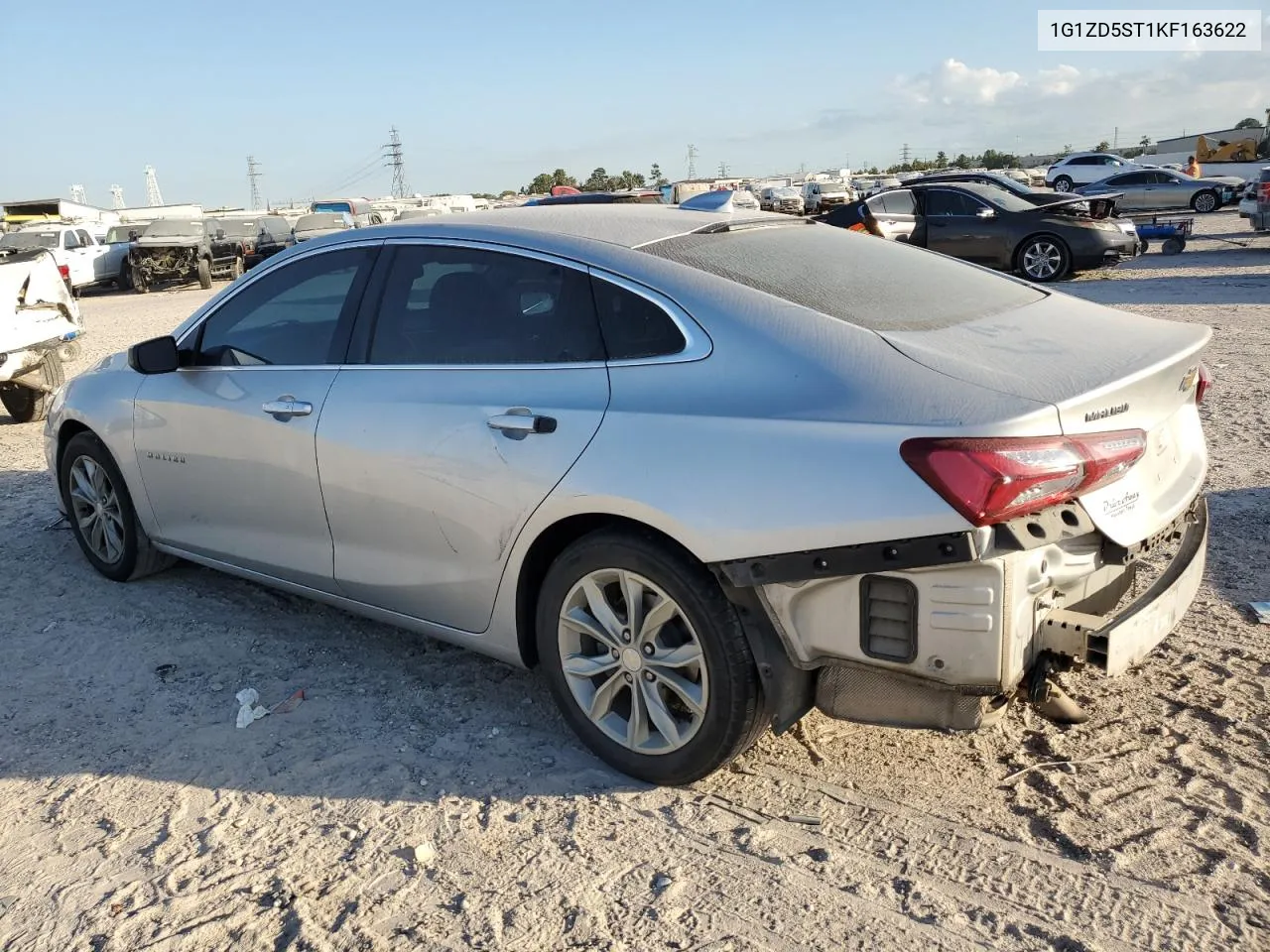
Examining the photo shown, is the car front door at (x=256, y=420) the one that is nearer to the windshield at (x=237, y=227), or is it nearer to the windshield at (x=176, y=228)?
the windshield at (x=176, y=228)

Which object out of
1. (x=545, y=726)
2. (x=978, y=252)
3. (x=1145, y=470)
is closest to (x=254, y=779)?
(x=545, y=726)

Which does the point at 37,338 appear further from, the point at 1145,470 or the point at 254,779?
the point at 1145,470

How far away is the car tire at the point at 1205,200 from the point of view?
32.3 metres

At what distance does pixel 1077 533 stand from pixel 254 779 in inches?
100

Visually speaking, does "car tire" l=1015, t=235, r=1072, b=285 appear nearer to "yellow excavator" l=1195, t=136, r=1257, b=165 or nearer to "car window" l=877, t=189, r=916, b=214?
"car window" l=877, t=189, r=916, b=214

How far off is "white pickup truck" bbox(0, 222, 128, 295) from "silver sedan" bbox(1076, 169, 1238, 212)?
27.4 m

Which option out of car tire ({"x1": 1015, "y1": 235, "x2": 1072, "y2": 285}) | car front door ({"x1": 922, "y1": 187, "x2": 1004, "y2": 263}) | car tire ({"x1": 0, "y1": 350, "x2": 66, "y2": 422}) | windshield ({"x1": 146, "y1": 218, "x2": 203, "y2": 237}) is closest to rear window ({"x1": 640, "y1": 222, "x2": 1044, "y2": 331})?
car tire ({"x1": 0, "y1": 350, "x2": 66, "y2": 422})

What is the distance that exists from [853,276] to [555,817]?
1.92m

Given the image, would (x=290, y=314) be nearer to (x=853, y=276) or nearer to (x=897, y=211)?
(x=853, y=276)

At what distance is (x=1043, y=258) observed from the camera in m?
16.5

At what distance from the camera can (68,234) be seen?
26.9 meters

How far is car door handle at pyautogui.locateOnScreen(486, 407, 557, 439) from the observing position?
3232 millimetres

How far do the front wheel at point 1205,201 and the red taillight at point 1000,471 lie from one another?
114 ft

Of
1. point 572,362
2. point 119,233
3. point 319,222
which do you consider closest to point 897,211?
point 572,362
